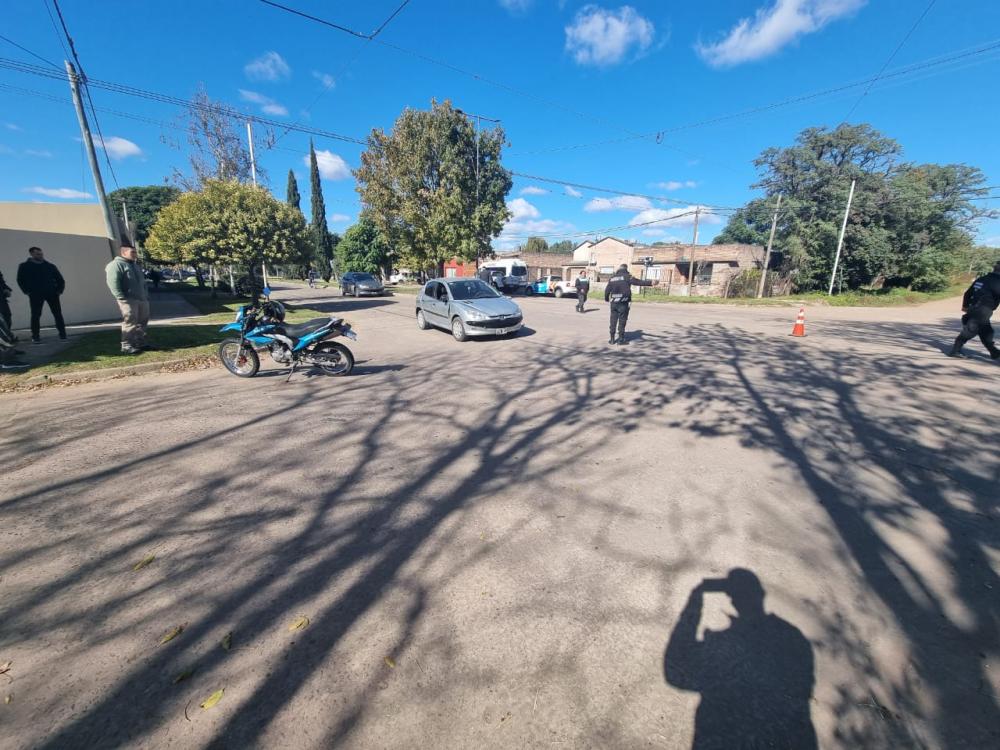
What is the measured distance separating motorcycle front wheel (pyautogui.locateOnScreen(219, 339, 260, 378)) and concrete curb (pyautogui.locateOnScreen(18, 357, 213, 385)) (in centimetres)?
123

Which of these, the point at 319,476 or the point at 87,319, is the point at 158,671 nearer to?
the point at 319,476

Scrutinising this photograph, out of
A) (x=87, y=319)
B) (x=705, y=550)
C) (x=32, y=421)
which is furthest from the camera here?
(x=87, y=319)

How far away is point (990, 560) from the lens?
2.64 meters

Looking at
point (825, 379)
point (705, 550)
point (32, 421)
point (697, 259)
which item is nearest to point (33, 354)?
point (32, 421)

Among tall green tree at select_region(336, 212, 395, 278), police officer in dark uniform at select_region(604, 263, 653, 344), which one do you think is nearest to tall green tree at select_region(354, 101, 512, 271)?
police officer in dark uniform at select_region(604, 263, 653, 344)

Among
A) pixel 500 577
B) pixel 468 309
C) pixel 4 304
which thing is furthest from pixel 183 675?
pixel 4 304

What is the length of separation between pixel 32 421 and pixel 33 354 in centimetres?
433

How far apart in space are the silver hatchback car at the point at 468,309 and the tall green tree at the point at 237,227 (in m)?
7.37

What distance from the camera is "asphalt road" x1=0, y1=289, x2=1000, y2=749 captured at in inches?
69.0

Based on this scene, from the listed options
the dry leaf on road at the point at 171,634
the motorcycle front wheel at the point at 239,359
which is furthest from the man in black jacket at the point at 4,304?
the dry leaf on road at the point at 171,634

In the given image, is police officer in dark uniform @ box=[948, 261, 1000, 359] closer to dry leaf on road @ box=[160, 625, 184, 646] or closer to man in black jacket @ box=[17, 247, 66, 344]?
dry leaf on road @ box=[160, 625, 184, 646]

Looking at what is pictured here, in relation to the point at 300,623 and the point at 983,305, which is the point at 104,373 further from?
the point at 983,305

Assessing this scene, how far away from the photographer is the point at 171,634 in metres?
2.13

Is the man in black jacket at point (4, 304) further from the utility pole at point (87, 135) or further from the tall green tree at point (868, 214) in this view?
the tall green tree at point (868, 214)
